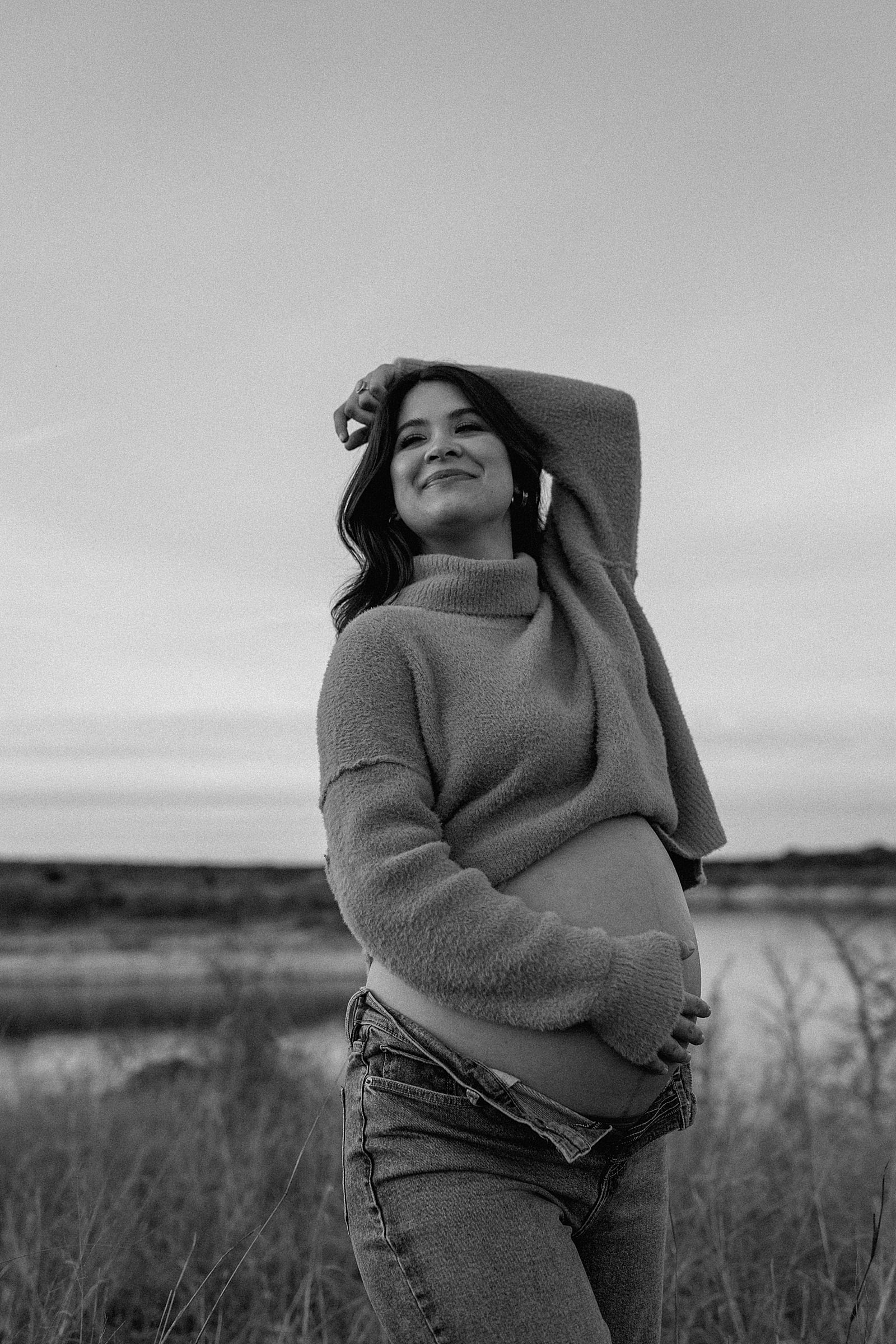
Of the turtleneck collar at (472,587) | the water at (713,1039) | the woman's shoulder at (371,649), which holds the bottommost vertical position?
the water at (713,1039)

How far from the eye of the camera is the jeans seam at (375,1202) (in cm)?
168

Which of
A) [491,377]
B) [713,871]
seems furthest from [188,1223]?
[713,871]

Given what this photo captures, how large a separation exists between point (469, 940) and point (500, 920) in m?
0.05

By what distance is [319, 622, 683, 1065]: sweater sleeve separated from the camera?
1.68 meters

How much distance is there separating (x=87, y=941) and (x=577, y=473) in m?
16.8

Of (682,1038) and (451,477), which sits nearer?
(682,1038)

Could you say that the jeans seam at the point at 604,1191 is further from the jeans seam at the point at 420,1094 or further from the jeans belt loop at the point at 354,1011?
the jeans belt loop at the point at 354,1011

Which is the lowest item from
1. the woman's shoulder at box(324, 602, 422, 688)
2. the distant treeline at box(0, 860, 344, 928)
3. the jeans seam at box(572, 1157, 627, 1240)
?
the distant treeline at box(0, 860, 344, 928)

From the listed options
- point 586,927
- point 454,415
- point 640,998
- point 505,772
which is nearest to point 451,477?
point 454,415

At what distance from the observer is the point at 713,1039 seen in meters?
6.40

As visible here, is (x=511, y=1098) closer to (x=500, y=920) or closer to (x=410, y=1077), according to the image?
(x=410, y=1077)

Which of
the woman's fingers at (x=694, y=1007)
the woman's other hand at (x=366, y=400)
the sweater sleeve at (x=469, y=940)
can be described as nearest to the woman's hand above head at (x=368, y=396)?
the woman's other hand at (x=366, y=400)

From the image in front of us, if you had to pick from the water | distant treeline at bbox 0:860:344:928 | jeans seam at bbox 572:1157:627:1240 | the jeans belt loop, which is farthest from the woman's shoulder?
distant treeline at bbox 0:860:344:928

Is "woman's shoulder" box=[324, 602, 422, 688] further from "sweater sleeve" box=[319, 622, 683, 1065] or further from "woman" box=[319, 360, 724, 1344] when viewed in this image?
"sweater sleeve" box=[319, 622, 683, 1065]
